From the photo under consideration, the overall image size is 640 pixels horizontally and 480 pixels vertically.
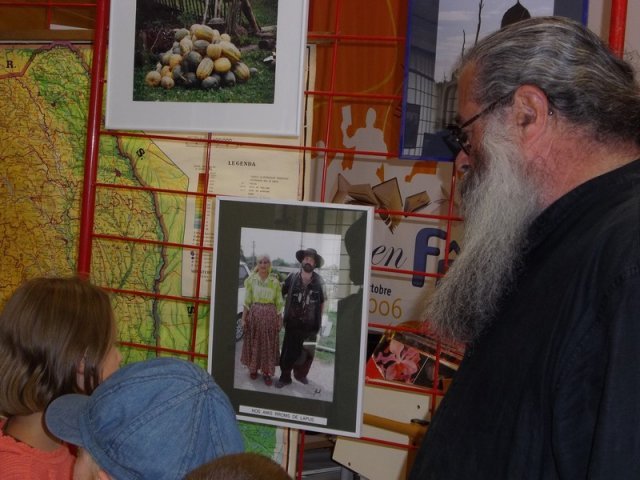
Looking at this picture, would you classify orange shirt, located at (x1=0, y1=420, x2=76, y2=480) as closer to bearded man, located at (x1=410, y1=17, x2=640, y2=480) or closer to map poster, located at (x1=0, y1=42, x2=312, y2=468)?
map poster, located at (x1=0, y1=42, x2=312, y2=468)

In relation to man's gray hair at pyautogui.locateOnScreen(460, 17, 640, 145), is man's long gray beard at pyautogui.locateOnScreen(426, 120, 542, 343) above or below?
below

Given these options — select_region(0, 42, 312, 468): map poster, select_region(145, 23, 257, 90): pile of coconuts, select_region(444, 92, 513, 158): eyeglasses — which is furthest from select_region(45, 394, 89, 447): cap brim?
select_region(444, 92, 513, 158): eyeglasses

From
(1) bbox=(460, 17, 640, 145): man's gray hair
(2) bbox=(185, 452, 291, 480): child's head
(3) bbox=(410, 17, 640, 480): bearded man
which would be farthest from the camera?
(1) bbox=(460, 17, 640, 145): man's gray hair

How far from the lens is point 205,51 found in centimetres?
151

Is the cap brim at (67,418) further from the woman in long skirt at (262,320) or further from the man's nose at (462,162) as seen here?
the man's nose at (462,162)

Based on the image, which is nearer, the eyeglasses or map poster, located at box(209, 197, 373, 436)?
the eyeglasses

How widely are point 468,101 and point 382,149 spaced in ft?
5.39

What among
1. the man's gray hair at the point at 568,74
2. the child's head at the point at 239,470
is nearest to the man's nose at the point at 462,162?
the man's gray hair at the point at 568,74

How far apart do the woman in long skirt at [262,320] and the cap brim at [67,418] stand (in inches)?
13.4

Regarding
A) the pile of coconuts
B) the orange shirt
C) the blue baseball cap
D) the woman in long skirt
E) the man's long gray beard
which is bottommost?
the orange shirt

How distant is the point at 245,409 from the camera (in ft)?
4.96

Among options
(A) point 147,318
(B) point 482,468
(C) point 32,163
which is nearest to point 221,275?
(A) point 147,318

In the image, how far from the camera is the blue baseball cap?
3.52 feet

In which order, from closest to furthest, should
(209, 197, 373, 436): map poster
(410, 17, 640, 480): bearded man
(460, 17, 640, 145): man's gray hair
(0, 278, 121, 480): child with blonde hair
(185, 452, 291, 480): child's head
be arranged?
1. (410, 17, 640, 480): bearded man
2. (185, 452, 291, 480): child's head
3. (460, 17, 640, 145): man's gray hair
4. (209, 197, 373, 436): map poster
5. (0, 278, 121, 480): child with blonde hair
